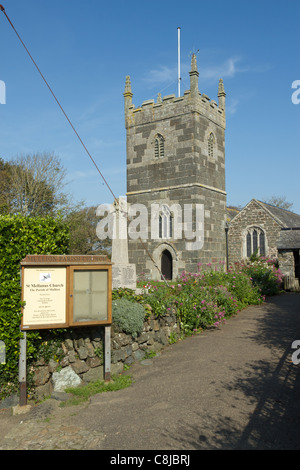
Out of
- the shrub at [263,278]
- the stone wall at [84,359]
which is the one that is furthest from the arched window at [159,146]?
the stone wall at [84,359]

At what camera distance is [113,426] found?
5.43 m

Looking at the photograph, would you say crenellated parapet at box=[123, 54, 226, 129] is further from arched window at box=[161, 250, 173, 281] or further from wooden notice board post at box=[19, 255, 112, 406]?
wooden notice board post at box=[19, 255, 112, 406]

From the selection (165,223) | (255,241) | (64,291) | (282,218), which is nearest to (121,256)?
(64,291)

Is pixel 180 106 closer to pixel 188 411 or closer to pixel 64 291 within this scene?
pixel 64 291

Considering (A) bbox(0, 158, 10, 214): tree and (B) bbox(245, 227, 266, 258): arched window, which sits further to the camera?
(A) bbox(0, 158, 10, 214): tree

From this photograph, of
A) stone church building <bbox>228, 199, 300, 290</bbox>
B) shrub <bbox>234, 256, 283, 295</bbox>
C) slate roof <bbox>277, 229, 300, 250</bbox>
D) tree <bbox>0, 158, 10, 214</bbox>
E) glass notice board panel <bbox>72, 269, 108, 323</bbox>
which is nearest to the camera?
glass notice board panel <bbox>72, 269, 108, 323</bbox>

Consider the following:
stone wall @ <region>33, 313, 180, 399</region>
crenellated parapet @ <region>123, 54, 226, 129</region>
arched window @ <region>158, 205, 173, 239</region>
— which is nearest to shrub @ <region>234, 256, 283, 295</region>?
arched window @ <region>158, 205, 173, 239</region>

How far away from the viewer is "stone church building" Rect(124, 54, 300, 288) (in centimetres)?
1877

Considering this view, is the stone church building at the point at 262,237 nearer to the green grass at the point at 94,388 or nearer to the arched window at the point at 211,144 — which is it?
the arched window at the point at 211,144

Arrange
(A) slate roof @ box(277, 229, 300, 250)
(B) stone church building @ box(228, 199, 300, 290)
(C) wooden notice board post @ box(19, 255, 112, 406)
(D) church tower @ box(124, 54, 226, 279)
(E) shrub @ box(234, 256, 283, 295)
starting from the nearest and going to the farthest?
1. (C) wooden notice board post @ box(19, 255, 112, 406)
2. (E) shrub @ box(234, 256, 283, 295)
3. (D) church tower @ box(124, 54, 226, 279)
4. (A) slate roof @ box(277, 229, 300, 250)
5. (B) stone church building @ box(228, 199, 300, 290)

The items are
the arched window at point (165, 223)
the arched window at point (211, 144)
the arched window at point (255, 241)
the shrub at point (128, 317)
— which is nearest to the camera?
the shrub at point (128, 317)

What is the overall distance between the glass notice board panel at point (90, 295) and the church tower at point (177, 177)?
11.5m

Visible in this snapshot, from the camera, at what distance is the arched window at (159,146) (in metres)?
19.7

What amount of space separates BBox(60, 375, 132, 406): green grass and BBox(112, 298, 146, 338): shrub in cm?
103
